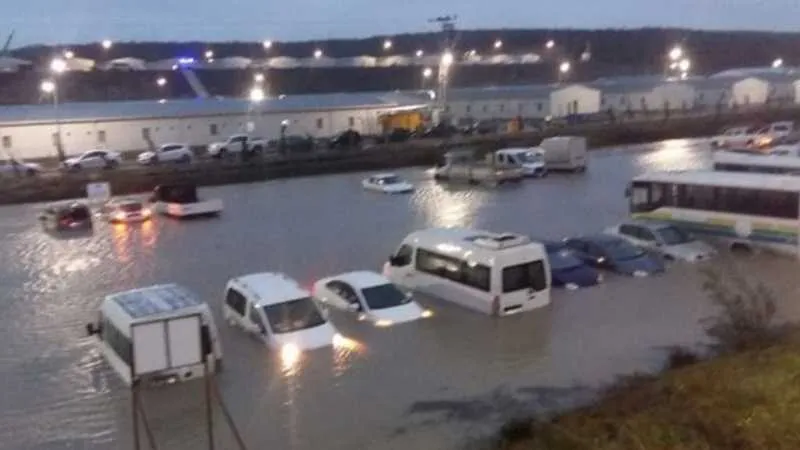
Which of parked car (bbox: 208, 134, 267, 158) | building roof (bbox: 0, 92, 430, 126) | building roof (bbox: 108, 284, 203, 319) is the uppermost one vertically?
building roof (bbox: 0, 92, 430, 126)

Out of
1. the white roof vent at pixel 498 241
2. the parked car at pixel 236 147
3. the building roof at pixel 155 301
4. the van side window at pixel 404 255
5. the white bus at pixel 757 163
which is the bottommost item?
the van side window at pixel 404 255

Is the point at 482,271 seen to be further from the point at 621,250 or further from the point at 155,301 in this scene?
the point at 155,301

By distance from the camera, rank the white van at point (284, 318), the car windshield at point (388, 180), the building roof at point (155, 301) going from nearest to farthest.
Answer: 1. the building roof at point (155, 301)
2. the white van at point (284, 318)
3. the car windshield at point (388, 180)

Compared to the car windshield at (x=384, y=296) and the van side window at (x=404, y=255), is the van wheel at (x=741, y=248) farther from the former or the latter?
the car windshield at (x=384, y=296)

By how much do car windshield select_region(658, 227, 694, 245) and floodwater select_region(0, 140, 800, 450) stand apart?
0.56 meters

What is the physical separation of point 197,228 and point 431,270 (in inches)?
178

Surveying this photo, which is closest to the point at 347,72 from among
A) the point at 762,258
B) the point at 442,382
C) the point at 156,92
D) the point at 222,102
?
the point at 156,92

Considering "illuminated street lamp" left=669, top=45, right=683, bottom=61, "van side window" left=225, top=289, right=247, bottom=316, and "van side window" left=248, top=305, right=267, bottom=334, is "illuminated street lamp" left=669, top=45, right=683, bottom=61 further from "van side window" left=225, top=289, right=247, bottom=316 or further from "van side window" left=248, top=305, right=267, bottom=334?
"van side window" left=248, top=305, right=267, bottom=334

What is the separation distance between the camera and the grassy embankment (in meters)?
3.47

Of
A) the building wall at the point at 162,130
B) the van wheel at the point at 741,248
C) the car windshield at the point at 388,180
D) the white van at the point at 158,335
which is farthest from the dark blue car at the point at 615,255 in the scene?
the building wall at the point at 162,130

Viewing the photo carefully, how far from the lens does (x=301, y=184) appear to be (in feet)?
49.6

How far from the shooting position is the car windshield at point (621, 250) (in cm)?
821

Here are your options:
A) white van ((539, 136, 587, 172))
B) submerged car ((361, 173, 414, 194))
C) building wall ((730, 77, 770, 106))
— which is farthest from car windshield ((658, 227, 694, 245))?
building wall ((730, 77, 770, 106))

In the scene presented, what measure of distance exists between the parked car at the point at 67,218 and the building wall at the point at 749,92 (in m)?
20.4
